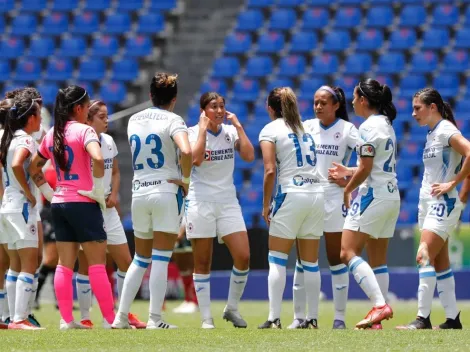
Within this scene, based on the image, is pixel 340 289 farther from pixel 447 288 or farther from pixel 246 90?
pixel 246 90

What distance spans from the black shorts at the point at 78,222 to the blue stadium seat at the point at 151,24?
16260mm

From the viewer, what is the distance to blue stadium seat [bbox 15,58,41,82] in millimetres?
25359

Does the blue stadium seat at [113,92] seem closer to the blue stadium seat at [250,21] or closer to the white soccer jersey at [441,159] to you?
the blue stadium seat at [250,21]

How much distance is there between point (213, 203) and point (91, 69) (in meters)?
15.1

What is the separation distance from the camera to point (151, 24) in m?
25.8

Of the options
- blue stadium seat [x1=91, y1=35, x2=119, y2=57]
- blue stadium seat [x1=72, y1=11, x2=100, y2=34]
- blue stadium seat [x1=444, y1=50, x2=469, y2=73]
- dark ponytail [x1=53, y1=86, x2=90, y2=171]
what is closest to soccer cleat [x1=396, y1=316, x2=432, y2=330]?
dark ponytail [x1=53, y1=86, x2=90, y2=171]

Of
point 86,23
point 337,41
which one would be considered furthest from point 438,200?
point 86,23

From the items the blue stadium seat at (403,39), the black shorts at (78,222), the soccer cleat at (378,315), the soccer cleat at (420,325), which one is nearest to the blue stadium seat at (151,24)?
the blue stadium seat at (403,39)

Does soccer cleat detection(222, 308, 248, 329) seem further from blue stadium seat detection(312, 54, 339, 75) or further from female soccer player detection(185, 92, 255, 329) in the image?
blue stadium seat detection(312, 54, 339, 75)

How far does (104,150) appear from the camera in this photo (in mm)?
11109

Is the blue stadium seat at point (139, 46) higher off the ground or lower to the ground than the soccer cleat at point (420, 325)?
higher

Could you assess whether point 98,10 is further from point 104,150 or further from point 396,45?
point 104,150

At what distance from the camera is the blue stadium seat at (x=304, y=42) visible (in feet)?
79.1

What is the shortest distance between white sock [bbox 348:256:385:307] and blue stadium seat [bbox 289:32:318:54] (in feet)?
48.0
